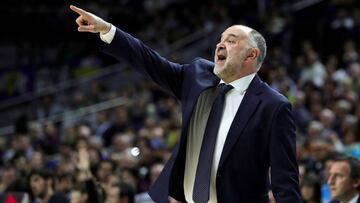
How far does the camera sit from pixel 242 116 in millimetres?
3580

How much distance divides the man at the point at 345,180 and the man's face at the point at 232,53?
1.71 m

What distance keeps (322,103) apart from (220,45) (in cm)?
673

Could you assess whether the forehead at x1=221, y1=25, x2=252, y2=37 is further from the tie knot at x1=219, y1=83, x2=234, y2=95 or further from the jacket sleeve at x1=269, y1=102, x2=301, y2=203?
the jacket sleeve at x1=269, y1=102, x2=301, y2=203

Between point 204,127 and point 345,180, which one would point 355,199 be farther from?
point 204,127

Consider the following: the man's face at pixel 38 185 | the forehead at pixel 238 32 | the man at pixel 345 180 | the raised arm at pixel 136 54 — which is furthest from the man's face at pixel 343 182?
the man's face at pixel 38 185

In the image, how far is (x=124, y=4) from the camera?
16.2 metres

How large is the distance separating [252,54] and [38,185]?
13.0 ft

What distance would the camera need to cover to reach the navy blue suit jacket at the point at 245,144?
346 centimetres

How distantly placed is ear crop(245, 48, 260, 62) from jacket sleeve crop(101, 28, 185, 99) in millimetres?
400

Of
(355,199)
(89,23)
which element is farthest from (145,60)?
(355,199)

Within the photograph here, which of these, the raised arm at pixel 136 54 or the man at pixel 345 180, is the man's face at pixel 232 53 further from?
the man at pixel 345 180

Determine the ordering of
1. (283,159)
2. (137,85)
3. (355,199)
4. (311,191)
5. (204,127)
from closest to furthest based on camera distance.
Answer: (283,159)
(204,127)
(355,199)
(311,191)
(137,85)

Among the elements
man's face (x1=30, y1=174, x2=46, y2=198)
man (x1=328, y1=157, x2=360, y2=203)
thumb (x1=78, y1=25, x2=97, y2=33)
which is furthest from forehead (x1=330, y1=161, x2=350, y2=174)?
man's face (x1=30, y1=174, x2=46, y2=198)

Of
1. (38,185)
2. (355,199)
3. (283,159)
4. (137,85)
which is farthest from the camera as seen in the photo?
(137,85)
